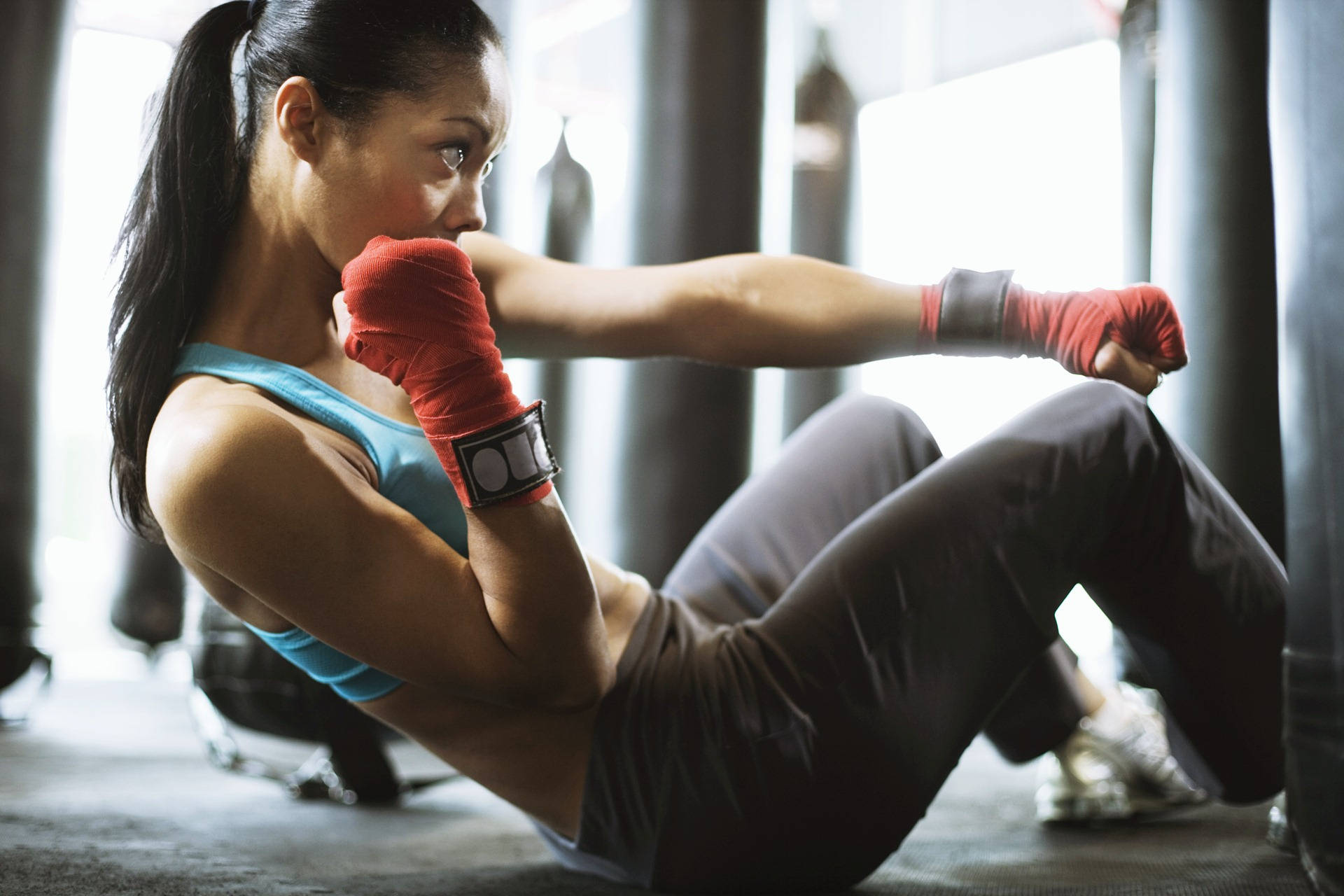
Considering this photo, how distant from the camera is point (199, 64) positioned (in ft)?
3.11

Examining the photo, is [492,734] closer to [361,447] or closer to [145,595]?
[361,447]

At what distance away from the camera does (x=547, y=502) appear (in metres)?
0.81

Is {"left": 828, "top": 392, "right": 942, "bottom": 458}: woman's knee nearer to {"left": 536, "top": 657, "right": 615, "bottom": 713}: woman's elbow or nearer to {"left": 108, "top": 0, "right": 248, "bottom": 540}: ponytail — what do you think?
{"left": 536, "top": 657, "right": 615, "bottom": 713}: woman's elbow

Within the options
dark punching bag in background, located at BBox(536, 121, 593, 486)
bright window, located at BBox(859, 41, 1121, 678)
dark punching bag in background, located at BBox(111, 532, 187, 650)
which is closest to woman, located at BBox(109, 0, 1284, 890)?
dark punching bag in background, located at BBox(536, 121, 593, 486)

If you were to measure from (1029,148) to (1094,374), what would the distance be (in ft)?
10.2

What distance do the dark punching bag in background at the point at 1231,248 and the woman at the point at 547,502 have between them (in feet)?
2.06

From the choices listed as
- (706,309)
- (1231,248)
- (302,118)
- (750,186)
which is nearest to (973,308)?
(706,309)

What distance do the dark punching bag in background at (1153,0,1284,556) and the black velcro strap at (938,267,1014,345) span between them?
0.74m

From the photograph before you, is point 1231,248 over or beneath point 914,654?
over

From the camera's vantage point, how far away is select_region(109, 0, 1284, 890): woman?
806 mm

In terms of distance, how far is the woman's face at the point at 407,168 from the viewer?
854mm

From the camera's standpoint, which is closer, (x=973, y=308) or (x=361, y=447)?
(x=361, y=447)

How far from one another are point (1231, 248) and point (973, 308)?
2.58 feet

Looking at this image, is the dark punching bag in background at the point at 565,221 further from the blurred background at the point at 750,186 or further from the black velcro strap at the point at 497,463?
the black velcro strap at the point at 497,463
